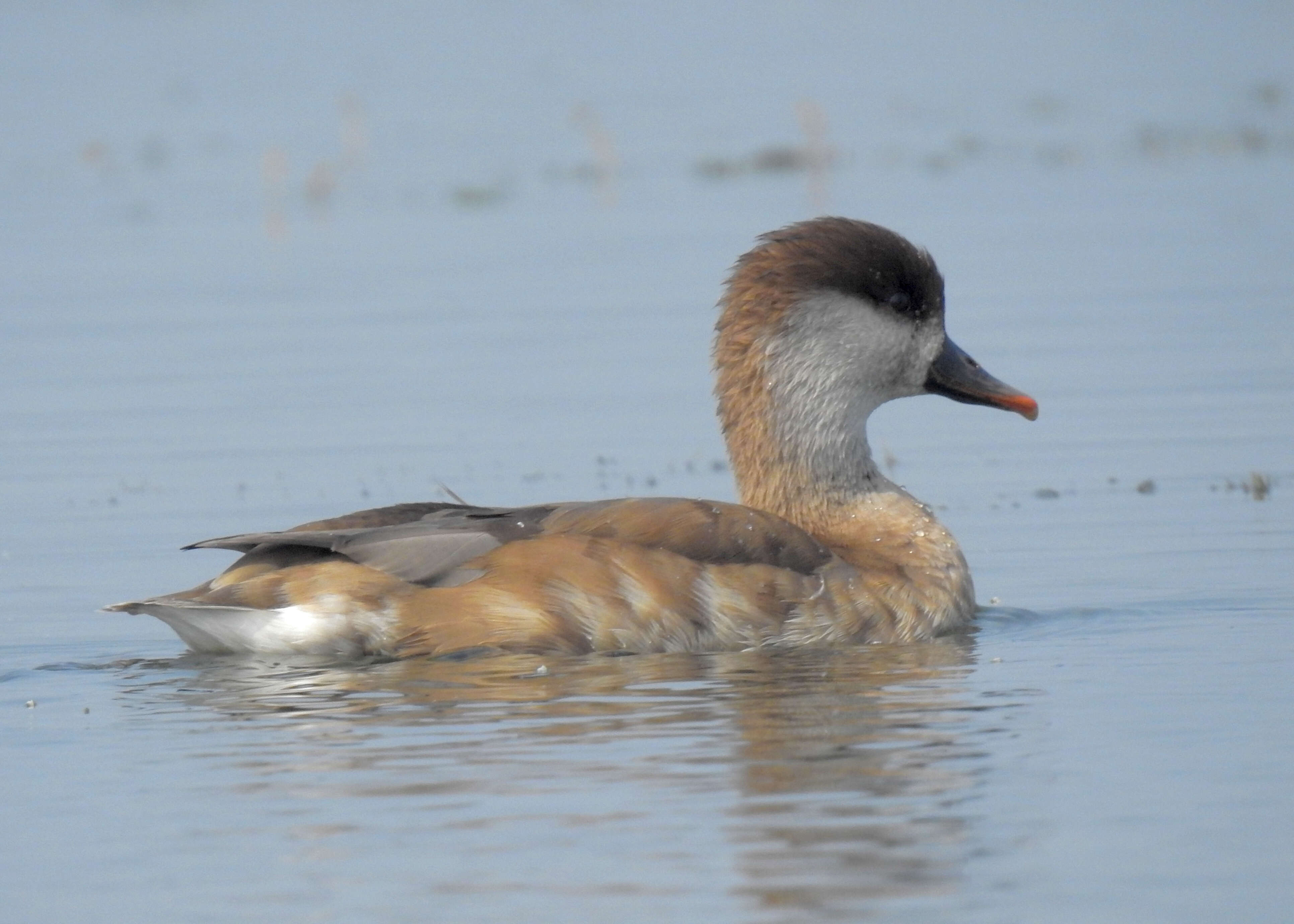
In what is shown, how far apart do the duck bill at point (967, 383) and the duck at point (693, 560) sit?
56 centimetres

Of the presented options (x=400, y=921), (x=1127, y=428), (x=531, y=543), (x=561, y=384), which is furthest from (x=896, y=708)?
(x=561, y=384)

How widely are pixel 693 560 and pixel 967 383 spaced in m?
2.12

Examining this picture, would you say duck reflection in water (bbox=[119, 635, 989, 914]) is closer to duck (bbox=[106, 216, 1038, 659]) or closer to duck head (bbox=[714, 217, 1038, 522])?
duck (bbox=[106, 216, 1038, 659])

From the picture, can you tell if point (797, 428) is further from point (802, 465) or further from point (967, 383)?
point (967, 383)

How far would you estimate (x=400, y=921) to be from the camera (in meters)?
5.88

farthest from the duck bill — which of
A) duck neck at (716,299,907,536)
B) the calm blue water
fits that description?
the calm blue water

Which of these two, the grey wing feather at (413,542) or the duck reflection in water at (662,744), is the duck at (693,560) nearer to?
the grey wing feather at (413,542)

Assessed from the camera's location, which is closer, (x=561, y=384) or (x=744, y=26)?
(x=561, y=384)

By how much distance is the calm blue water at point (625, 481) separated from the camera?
250 inches

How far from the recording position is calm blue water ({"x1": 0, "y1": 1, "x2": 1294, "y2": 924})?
6.34 metres

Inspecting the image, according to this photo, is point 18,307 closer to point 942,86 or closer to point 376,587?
point 376,587

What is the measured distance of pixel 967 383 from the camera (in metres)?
10.6

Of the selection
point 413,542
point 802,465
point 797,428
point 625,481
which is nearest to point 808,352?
point 797,428

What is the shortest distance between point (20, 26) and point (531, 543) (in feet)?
126
